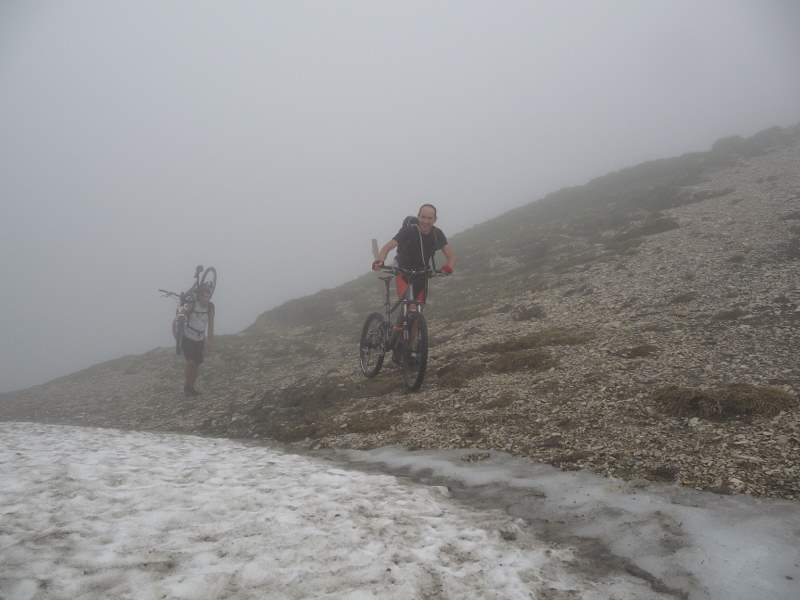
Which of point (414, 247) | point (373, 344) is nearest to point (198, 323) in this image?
point (373, 344)

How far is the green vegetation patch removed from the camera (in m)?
6.98

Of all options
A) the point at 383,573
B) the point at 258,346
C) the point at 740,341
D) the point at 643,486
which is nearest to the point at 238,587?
the point at 383,573

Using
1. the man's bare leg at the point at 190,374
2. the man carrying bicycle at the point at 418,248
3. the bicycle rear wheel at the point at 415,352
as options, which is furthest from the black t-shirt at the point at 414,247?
the man's bare leg at the point at 190,374

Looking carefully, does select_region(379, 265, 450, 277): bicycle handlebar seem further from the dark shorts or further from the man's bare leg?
the man's bare leg

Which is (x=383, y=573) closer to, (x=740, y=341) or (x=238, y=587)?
(x=238, y=587)

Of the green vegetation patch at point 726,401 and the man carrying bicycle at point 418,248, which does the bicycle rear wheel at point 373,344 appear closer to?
the man carrying bicycle at point 418,248

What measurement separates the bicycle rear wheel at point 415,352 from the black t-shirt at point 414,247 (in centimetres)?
135

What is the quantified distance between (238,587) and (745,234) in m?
23.2

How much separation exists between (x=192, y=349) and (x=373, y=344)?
25.0 feet

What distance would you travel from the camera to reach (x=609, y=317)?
14336mm

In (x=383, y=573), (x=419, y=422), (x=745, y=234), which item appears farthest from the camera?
(x=745, y=234)

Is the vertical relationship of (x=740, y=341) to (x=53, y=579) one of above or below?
below

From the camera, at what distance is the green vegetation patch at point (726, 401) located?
6.98 metres

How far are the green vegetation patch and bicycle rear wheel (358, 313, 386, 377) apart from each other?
6999 mm
